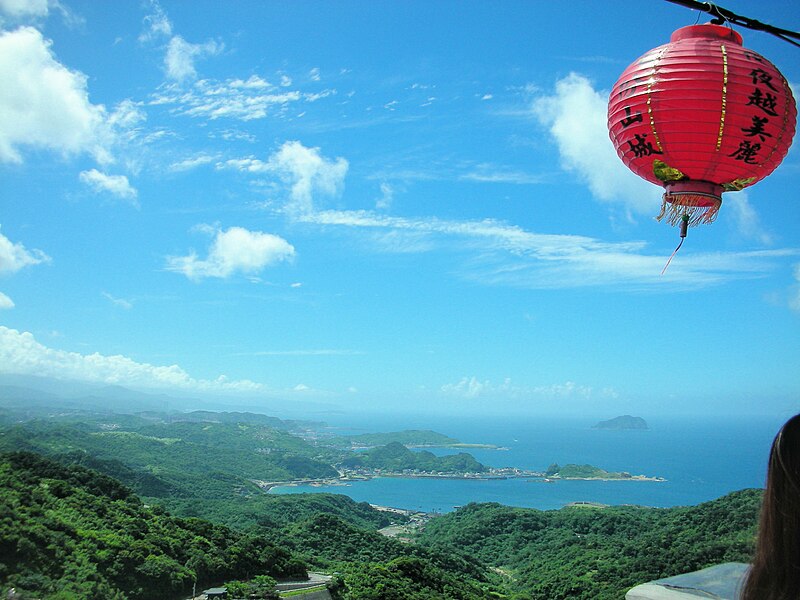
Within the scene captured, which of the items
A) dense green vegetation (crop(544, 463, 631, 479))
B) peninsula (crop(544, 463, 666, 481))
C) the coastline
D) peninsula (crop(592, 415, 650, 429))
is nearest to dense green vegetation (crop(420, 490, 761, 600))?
the coastline

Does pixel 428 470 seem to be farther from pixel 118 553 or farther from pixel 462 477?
pixel 118 553

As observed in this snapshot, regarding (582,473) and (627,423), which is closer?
(582,473)

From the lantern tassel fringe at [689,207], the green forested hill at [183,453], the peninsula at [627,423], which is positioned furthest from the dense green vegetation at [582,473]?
the peninsula at [627,423]

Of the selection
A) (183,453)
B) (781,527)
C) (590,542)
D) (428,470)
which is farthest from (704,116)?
(428,470)

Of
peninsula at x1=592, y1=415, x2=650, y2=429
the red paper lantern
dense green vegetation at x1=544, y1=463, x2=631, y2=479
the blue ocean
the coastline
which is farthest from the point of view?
peninsula at x1=592, y1=415, x2=650, y2=429

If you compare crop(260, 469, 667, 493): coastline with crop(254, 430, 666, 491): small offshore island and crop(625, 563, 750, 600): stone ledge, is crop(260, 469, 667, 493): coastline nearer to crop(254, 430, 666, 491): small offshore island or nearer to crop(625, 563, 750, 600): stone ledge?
crop(254, 430, 666, 491): small offshore island

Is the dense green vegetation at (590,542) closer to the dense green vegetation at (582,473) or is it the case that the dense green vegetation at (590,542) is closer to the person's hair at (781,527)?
the person's hair at (781,527)

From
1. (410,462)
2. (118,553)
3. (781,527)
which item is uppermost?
(781,527)
